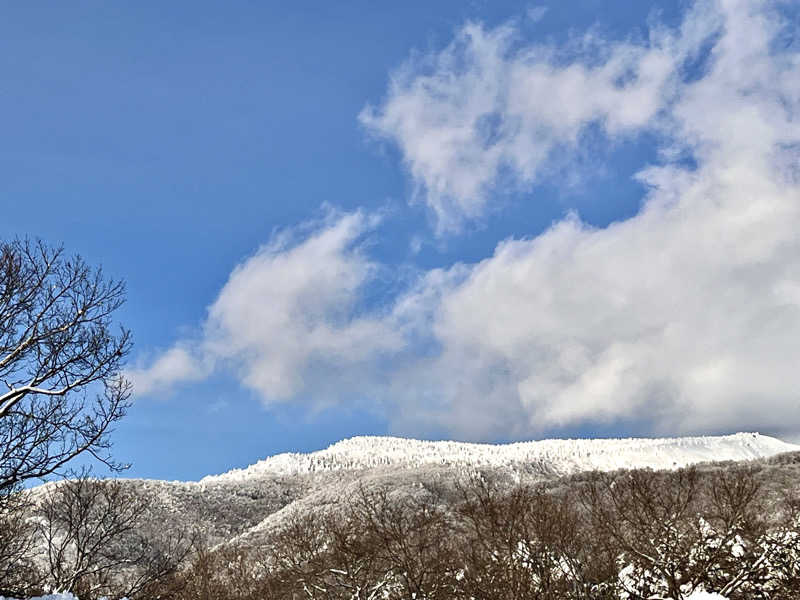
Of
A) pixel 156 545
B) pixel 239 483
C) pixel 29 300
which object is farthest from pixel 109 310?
pixel 239 483

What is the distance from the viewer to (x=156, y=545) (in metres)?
101

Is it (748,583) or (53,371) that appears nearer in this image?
(53,371)

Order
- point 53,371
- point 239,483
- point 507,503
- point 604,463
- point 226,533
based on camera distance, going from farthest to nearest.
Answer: point 604,463
point 239,483
point 226,533
point 507,503
point 53,371

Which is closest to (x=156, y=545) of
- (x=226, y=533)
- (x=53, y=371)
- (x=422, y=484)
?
(x=226, y=533)

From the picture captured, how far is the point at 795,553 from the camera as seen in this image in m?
21.1

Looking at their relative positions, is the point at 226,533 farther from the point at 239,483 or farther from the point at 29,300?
the point at 29,300

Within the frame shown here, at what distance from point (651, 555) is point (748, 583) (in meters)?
2.68

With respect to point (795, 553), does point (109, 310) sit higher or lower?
higher

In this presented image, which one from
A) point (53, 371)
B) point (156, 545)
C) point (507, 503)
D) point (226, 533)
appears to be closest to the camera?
point (53, 371)

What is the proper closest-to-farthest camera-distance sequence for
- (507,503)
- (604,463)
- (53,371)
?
(53,371)
(507,503)
(604,463)

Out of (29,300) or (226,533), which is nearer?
(29,300)

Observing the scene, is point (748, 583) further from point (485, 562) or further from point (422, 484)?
point (422, 484)

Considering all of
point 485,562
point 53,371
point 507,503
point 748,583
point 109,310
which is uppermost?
point 109,310

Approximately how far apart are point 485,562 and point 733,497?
319 inches
